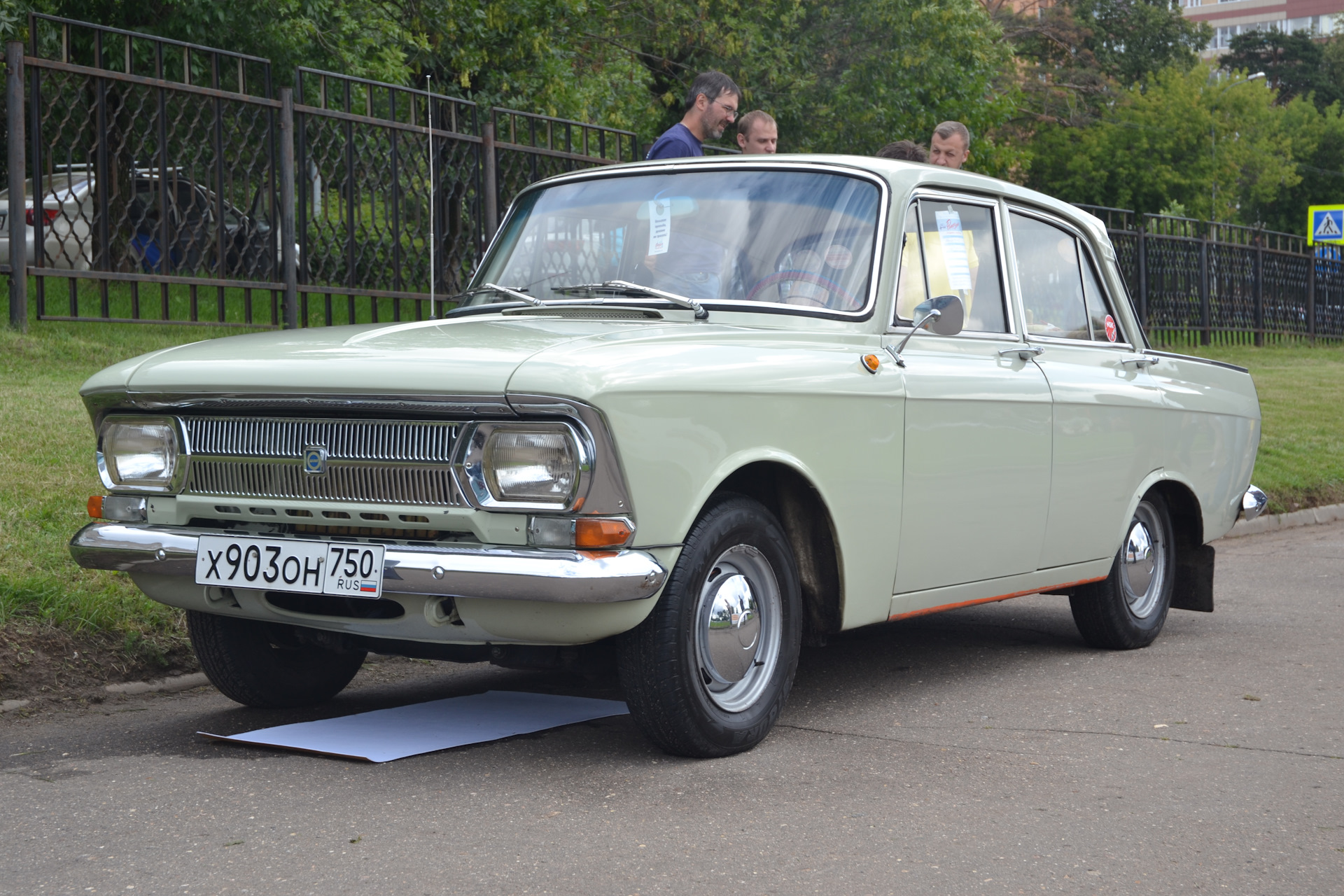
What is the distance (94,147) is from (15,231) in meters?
1.06

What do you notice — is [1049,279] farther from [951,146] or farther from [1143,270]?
[1143,270]

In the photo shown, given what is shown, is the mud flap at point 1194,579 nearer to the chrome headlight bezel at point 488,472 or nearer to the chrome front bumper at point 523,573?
the chrome front bumper at point 523,573

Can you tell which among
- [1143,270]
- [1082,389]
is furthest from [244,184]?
[1143,270]

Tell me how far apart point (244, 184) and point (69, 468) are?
4471mm

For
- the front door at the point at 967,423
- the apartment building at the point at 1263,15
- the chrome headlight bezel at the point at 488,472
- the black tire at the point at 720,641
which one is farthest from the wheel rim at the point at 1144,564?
the apartment building at the point at 1263,15

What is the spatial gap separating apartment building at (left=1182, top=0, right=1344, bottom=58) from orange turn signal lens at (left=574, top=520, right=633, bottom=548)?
119 metres

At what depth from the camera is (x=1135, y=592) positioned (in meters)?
6.56

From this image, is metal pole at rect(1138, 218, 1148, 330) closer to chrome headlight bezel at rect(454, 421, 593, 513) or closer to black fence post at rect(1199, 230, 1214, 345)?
black fence post at rect(1199, 230, 1214, 345)

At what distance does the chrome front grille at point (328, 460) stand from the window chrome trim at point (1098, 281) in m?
2.70

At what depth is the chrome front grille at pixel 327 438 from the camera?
4.04 metres

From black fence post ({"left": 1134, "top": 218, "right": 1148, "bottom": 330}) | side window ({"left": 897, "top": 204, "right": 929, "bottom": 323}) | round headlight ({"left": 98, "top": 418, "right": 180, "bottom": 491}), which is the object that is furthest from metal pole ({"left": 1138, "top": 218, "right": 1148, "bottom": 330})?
round headlight ({"left": 98, "top": 418, "right": 180, "bottom": 491})

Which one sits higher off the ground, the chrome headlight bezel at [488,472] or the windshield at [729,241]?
the windshield at [729,241]

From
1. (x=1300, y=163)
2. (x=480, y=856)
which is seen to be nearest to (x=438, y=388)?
(x=480, y=856)

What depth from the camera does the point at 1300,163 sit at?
212ft
